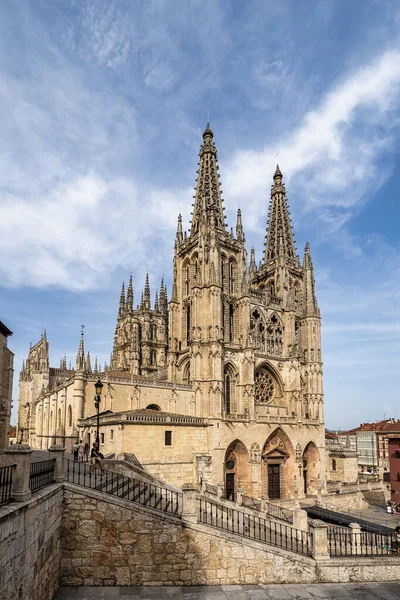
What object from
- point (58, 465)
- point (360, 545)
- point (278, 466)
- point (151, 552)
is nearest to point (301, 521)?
point (360, 545)

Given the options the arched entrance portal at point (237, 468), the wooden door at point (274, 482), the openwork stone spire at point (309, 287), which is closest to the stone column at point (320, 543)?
the arched entrance portal at point (237, 468)

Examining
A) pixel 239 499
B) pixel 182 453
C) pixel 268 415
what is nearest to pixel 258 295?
pixel 268 415

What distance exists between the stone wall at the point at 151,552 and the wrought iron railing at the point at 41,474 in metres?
0.71

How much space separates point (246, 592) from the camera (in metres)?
11.6

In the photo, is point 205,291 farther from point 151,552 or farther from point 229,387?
point 151,552

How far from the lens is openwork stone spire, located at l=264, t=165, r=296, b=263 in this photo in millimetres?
49344

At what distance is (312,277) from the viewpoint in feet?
157

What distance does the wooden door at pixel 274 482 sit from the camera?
37.8 meters

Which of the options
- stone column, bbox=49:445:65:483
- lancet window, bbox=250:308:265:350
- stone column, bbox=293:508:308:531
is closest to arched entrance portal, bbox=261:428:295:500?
lancet window, bbox=250:308:265:350

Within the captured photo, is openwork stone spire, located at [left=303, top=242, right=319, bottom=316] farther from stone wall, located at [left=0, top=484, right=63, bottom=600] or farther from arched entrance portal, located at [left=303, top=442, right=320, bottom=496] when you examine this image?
stone wall, located at [left=0, top=484, right=63, bottom=600]

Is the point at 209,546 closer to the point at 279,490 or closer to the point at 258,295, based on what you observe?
the point at 279,490

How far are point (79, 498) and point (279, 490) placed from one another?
101 ft

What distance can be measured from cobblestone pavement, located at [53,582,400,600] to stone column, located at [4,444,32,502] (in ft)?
12.9

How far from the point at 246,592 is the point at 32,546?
6105mm
